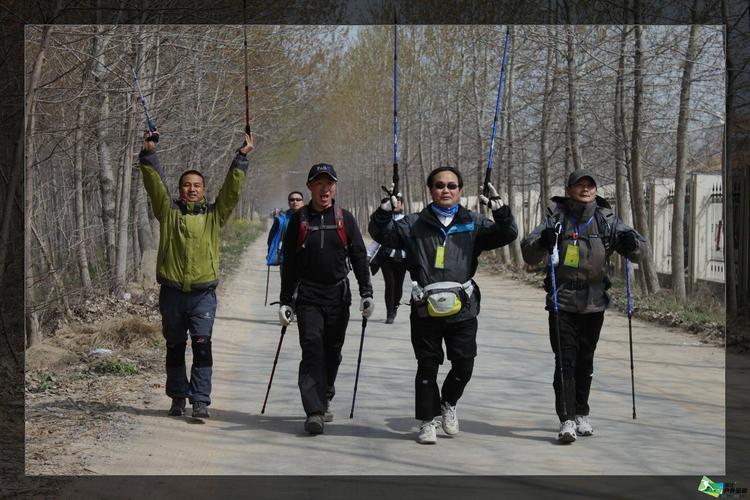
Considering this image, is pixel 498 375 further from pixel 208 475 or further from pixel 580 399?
pixel 208 475

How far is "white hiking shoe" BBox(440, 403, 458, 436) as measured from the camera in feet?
26.0

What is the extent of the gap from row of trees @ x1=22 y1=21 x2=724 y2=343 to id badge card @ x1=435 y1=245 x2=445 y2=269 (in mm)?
4172

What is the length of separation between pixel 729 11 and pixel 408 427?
9.67 metres

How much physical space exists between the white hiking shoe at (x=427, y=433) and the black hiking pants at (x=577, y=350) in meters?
0.95

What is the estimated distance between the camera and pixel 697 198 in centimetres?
2012

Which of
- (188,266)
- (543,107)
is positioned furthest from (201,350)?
(543,107)

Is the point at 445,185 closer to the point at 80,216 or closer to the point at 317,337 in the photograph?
the point at 317,337

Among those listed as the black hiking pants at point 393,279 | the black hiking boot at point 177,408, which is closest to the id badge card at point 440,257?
the black hiking boot at point 177,408

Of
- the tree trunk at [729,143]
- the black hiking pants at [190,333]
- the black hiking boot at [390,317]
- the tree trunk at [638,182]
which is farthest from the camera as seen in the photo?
the tree trunk at [638,182]

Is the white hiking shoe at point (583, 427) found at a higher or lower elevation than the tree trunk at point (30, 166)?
lower

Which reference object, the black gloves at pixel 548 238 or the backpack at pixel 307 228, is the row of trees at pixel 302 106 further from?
the black gloves at pixel 548 238

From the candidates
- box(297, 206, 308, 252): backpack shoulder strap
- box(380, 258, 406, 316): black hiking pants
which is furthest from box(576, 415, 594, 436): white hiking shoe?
box(380, 258, 406, 316): black hiking pants

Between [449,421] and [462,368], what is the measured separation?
1.28 feet

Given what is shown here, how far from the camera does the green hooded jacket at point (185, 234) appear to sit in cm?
867
